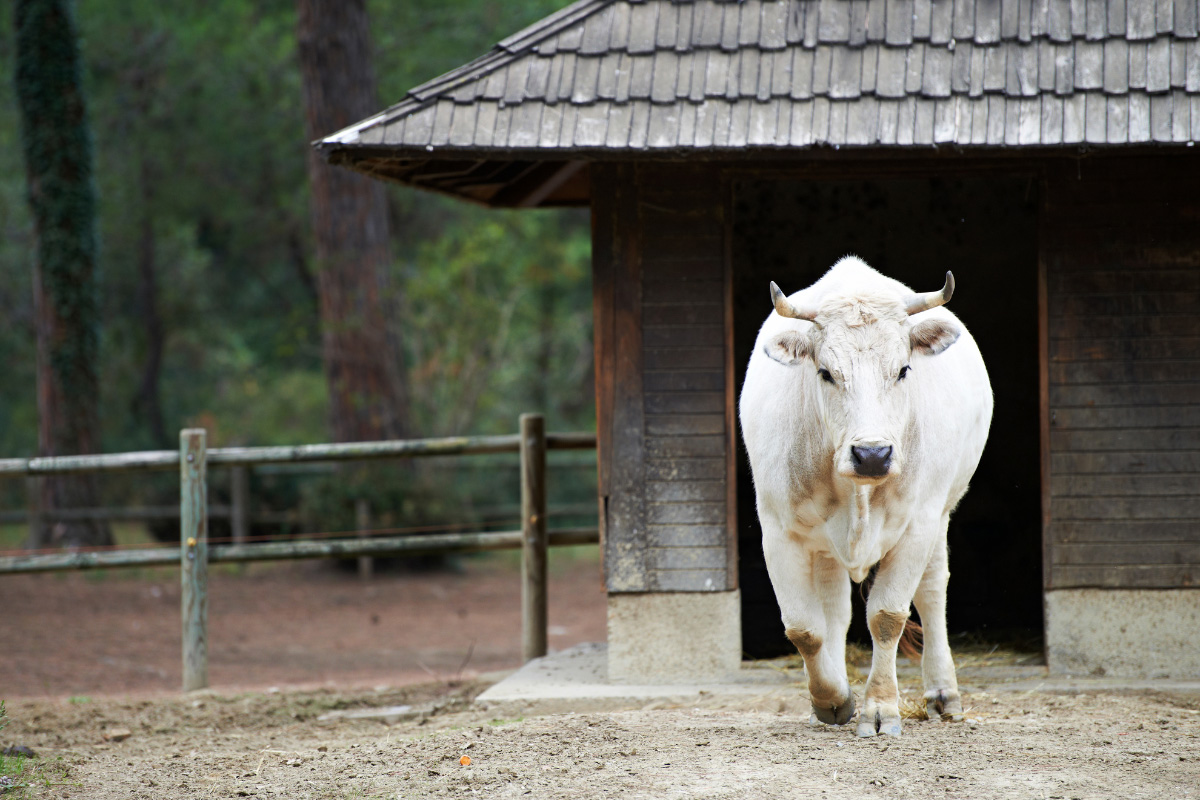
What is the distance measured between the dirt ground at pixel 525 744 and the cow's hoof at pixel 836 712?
0.05 metres

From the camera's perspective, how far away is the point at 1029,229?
29.2ft

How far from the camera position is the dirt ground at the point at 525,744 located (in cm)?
425

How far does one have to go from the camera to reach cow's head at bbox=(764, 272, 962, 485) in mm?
4180

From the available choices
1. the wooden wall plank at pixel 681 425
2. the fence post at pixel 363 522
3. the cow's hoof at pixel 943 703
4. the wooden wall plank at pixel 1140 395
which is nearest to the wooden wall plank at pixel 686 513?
the wooden wall plank at pixel 681 425

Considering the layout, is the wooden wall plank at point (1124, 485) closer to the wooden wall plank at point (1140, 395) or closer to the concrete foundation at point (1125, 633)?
the wooden wall plank at point (1140, 395)

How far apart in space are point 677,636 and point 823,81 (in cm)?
296

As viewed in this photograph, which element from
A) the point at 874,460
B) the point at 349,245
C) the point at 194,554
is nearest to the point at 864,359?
the point at 874,460

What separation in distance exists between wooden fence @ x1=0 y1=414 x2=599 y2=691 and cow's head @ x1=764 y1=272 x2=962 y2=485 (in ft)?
10.0

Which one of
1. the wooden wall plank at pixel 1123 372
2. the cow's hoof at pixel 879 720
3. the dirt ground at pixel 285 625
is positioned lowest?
the dirt ground at pixel 285 625

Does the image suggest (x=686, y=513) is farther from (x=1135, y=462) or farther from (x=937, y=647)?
(x=1135, y=462)

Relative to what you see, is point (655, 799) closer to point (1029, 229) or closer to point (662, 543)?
point (662, 543)

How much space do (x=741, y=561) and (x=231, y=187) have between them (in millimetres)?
17204

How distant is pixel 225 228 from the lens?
25.3m

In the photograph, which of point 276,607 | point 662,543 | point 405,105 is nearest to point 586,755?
point 662,543
